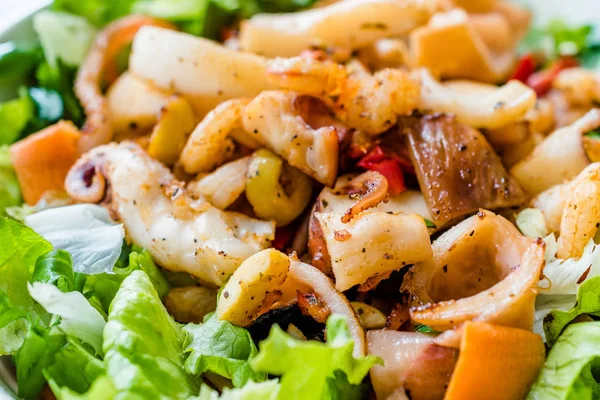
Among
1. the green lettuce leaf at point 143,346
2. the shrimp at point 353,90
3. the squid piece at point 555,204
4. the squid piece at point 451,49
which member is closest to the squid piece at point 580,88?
the squid piece at point 451,49

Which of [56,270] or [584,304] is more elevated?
[56,270]

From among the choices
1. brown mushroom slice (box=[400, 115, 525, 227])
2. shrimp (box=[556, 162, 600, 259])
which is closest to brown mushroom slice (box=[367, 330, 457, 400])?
brown mushroom slice (box=[400, 115, 525, 227])

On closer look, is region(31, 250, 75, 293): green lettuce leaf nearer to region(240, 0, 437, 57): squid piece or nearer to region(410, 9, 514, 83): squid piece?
region(240, 0, 437, 57): squid piece

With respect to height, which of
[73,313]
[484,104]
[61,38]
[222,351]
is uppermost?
[61,38]

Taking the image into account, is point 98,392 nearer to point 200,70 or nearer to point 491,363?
point 491,363

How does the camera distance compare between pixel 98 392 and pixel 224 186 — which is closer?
pixel 98 392

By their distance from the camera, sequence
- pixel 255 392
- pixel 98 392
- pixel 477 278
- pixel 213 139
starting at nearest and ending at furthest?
pixel 98 392 → pixel 255 392 → pixel 477 278 → pixel 213 139

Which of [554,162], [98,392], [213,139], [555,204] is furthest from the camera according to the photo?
[554,162]

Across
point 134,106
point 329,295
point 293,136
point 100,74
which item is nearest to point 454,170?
point 293,136

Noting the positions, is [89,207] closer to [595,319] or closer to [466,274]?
[466,274]
